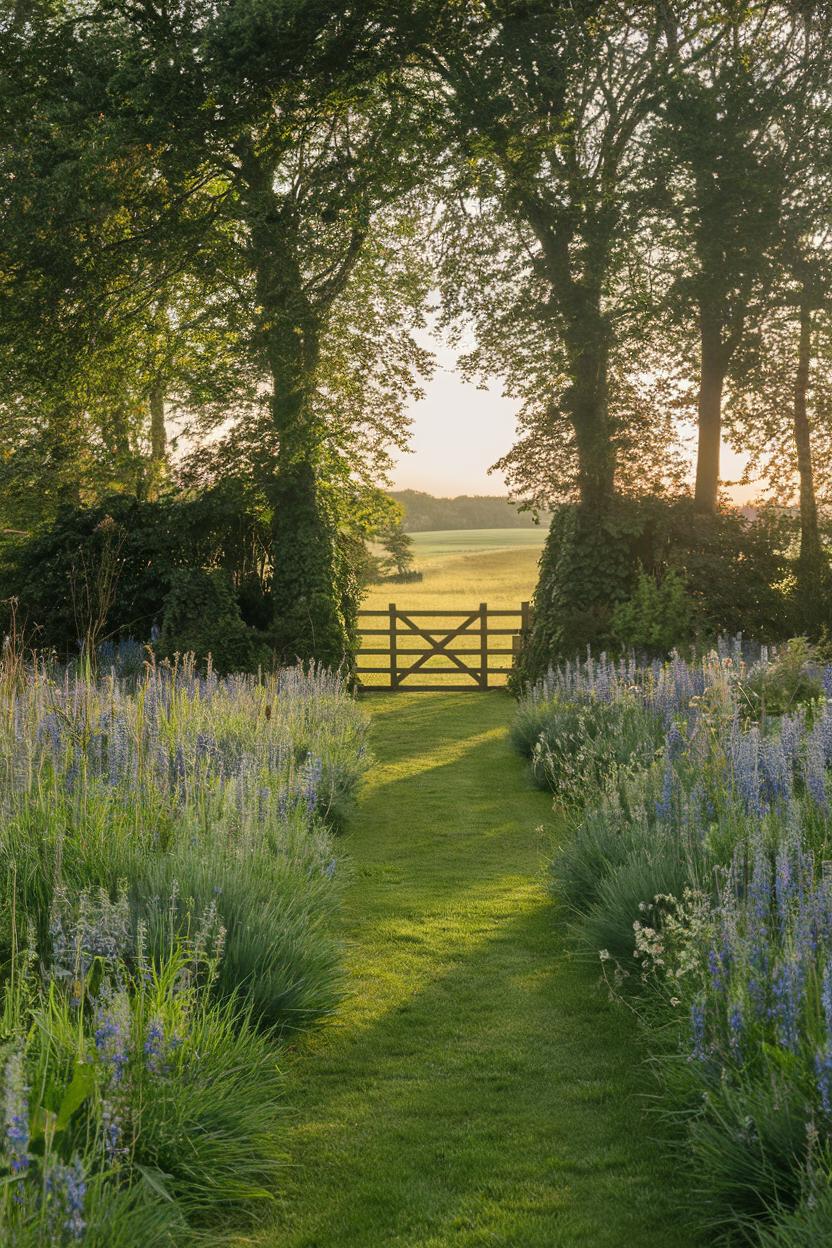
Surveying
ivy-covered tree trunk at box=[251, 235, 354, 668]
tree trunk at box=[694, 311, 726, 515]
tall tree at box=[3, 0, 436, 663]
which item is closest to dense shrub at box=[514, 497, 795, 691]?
tree trunk at box=[694, 311, 726, 515]

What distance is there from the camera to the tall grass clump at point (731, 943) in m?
3.64

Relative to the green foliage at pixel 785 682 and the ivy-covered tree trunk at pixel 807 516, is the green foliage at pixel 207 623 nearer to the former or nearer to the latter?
the green foliage at pixel 785 682

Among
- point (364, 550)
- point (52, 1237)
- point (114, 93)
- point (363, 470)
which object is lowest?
point (52, 1237)

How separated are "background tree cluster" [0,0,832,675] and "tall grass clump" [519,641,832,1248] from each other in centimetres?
981

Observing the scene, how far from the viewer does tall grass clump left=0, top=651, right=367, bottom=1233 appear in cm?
338

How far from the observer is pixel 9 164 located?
16.6m

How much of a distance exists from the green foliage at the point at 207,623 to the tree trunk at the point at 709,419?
8.67m

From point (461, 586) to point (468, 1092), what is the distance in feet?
145

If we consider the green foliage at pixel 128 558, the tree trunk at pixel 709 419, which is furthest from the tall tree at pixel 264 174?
the tree trunk at pixel 709 419

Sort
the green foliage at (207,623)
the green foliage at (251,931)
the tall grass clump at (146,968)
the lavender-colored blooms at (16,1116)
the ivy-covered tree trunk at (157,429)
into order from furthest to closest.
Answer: the ivy-covered tree trunk at (157,429), the green foliage at (207,623), the green foliage at (251,931), the tall grass clump at (146,968), the lavender-colored blooms at (16,1116)

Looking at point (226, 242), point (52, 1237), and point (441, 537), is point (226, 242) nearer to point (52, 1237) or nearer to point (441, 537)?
point (52, 1237)

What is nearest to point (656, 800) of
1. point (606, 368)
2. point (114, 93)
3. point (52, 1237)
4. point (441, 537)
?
point (52, 1237)

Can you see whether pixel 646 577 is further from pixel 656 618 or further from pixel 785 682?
pixel 785 682

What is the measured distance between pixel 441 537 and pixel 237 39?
233ft
